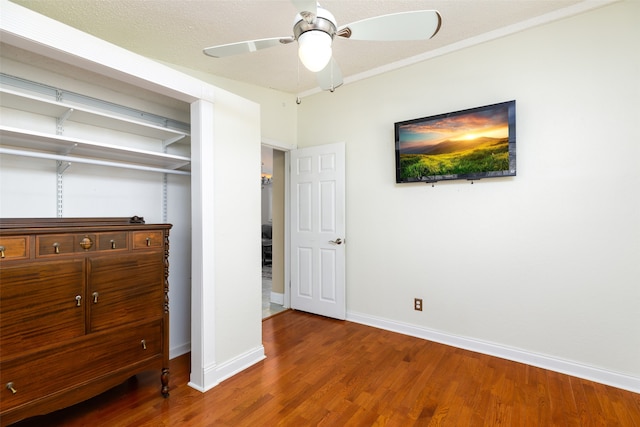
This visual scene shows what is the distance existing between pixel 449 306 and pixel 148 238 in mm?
2669

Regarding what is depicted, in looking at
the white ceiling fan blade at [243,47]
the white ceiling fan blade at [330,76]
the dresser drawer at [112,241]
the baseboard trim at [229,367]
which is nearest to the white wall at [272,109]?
the white ceiling fan blade at [243,47]

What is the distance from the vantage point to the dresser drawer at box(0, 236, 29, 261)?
148 cm

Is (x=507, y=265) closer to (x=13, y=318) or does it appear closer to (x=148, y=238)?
(x=148, y=238)

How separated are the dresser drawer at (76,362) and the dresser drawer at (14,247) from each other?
514 mm

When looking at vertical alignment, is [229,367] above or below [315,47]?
below

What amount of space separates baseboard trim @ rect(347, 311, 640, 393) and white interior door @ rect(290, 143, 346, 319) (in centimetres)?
48

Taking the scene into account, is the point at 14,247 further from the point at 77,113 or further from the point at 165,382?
the point at 165,382

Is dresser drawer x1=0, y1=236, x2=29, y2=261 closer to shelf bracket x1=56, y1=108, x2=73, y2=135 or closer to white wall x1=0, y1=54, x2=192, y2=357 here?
white wall x1=0, y1=54, x2=192, y2=357

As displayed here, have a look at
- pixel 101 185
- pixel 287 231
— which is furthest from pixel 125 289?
pixel 287 231

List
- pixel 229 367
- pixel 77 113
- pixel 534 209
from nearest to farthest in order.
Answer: pixel 77 113, pixel 229 367, pixel 534 209

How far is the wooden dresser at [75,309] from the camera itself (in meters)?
1.52

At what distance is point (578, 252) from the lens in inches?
93.2

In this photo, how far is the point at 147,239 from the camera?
203cm

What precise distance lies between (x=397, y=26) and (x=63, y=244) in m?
2.08
